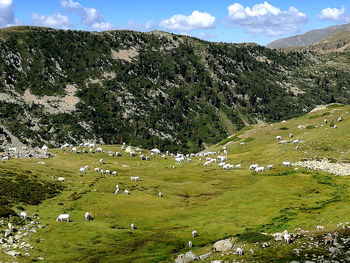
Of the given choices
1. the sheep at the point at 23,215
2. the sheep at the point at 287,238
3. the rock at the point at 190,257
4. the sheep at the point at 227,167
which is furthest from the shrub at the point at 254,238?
the sheep at the point at 227,167

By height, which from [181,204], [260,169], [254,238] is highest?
[254,238]

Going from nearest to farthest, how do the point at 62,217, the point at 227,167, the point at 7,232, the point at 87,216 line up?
1. the point at 7,232
2. the point at 62,217
3. the point at 87,216
4. the point at 227,167

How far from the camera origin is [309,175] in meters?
88.1

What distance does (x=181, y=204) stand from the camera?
74562 millimetres

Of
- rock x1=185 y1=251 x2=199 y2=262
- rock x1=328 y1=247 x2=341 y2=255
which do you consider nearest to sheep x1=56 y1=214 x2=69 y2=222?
rock x1=185 y1=251 x2=199 y2=262

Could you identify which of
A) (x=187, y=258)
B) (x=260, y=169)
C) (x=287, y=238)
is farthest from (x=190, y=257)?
(x=260, y=169)

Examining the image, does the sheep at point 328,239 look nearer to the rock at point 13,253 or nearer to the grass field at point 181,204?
the grass field at point 181,204

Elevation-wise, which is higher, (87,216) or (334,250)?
(334,250)

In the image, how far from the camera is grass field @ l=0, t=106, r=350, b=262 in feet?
159

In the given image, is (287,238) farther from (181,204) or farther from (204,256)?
(181,204)

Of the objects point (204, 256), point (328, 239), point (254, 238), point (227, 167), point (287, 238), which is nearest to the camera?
point (328, 239)

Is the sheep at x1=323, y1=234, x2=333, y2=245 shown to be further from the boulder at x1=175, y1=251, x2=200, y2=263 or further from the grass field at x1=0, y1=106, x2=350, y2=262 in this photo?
the boulder at x1=175, y1=251, x2=200, y2=263

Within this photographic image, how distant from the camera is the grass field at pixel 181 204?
159ft

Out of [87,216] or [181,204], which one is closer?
[87,216]
